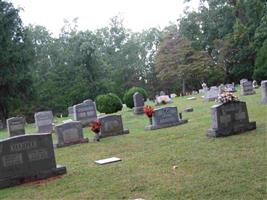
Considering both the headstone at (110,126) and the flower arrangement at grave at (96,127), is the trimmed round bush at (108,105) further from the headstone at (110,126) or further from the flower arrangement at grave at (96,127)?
the flower arrangement at grave at (96,127)

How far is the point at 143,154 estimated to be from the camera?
10.6 m

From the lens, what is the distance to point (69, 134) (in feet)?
46.9

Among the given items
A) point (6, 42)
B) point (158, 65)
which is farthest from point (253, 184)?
point (158, 65)

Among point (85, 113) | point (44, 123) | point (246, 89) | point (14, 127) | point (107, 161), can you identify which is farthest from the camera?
point (246, 89)

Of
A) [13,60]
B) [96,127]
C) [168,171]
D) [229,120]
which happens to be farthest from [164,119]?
[13,60]

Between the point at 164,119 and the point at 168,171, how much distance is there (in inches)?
304

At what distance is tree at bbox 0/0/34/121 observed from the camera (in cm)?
3100

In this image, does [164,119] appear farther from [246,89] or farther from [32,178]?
[246,89]

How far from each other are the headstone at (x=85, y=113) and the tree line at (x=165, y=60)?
44.0 feet

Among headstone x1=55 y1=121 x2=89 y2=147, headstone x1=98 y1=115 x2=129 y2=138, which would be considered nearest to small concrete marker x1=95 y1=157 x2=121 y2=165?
headstone x1=55 y1=121 x2=89 y2=147

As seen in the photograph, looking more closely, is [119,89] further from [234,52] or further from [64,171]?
[64,171]

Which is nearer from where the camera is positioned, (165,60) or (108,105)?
(108,105)

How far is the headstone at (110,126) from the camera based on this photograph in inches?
598

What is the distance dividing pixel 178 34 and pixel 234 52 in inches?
278
